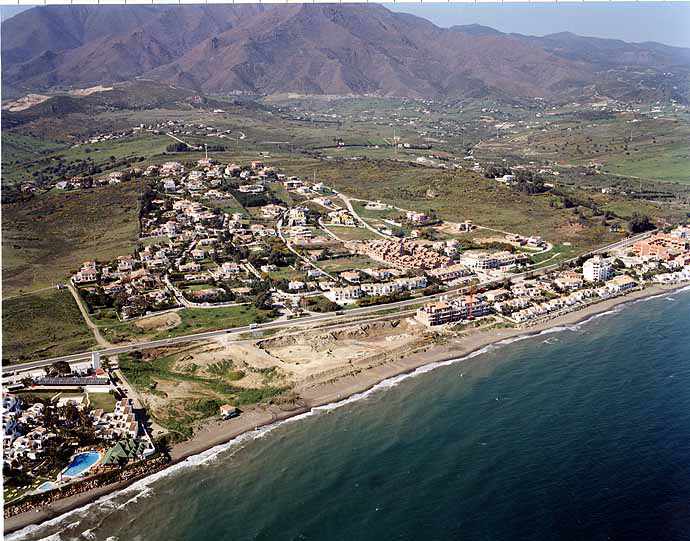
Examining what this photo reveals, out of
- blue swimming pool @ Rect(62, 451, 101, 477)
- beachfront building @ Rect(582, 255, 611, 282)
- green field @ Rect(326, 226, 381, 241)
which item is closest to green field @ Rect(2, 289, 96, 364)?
blue swimming pool @ Rect(62, 451, 101, 477)

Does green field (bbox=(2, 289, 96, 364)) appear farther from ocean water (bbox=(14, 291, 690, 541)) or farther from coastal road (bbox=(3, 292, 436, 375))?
ocean water (bbox=(14, 291, 690, 541))

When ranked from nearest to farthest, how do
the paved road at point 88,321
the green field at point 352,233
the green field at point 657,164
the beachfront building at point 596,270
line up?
the paved road at point 88,321, the beachfront building at point 596,270, the green field at point 352,233, the green field at point 657,164

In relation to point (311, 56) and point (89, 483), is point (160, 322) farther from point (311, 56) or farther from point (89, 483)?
point (311, 56)

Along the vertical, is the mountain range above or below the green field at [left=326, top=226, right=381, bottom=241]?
above

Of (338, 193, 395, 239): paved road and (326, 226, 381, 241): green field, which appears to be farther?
(338, 193, 395, 239): paved road

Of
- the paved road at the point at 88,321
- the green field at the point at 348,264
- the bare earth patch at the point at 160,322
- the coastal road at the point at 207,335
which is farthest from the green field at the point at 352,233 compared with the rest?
the paved road at the point at 88,321

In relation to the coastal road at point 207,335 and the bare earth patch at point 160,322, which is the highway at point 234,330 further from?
the bare earth patch at point 160,322
